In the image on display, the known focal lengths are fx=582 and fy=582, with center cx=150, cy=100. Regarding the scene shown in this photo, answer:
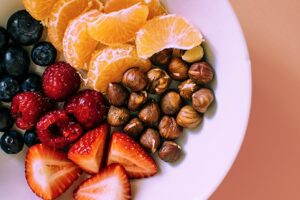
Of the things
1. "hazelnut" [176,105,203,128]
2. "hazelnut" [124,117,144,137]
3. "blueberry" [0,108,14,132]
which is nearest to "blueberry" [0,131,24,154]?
"blueberry" [0,108,14,132]

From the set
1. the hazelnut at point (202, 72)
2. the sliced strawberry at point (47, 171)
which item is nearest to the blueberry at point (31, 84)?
the sliced strawberry at point (47, 171)

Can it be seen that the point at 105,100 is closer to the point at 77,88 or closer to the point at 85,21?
the point at 77,88

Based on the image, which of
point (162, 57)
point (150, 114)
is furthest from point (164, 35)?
point (150, 114)

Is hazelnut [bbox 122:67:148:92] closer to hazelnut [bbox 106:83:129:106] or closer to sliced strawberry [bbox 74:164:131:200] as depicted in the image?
hazelnut [bbox 106:83:129:106]

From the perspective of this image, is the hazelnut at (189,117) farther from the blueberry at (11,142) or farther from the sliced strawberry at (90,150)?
the blueberry at (11,142)

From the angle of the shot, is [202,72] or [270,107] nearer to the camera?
[202,72]

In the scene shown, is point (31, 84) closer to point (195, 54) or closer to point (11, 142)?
point (11, 142)
